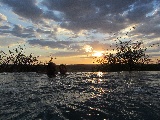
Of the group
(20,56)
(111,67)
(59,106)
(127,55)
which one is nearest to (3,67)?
(20,56)

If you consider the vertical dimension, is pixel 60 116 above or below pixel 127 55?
below

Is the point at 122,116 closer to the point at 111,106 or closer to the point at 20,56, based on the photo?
the point at 111,106

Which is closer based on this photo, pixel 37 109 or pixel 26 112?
pixel 26 112

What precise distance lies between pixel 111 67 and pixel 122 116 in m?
43.0

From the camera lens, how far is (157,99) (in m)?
13.5

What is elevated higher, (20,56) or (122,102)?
(20,56)

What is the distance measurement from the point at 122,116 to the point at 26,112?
4164 millimetres

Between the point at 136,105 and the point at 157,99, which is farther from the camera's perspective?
the point at 157,99

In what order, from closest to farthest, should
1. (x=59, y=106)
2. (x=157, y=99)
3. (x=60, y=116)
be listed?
1. (x=60, y=116)
2. (x=59, y=106)
3. (x=157, y=99)

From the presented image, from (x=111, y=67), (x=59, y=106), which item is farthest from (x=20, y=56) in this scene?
(x=59, y=106)

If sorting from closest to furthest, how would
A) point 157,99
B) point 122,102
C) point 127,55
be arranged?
1. point 122,102
2. point 157,99
3. point 127,55

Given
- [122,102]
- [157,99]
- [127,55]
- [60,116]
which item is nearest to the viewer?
[60,116]

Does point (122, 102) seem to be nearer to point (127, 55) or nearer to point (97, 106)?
point (97, 106)

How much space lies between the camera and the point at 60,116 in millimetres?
9688
